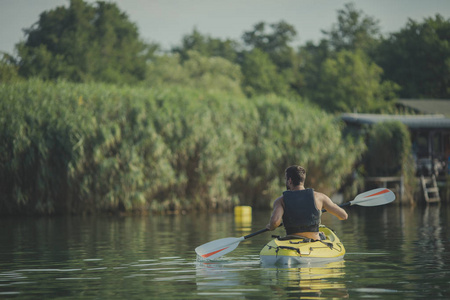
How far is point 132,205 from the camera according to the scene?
85.8ft

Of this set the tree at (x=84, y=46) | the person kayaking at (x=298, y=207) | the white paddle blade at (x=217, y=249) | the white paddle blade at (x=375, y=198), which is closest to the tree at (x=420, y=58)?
the tree at (x=84, y=46)

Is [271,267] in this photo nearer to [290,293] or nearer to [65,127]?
[290,293]

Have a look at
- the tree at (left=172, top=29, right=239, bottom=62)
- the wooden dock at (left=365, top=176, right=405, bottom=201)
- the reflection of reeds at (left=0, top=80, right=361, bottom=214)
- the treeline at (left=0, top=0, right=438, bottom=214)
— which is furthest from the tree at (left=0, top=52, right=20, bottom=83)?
the tree at (left=172, top=29, right=239, bottom=62)

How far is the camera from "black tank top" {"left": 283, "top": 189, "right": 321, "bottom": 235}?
972 centimetres

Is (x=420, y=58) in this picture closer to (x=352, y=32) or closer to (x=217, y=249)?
(x=352, y=32)

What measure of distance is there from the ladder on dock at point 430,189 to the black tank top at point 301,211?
21.5 m

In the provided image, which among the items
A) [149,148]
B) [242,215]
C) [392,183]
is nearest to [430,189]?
[392,183]

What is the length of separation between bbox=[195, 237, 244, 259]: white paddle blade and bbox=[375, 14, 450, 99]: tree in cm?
5023

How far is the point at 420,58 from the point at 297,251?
54.2 m

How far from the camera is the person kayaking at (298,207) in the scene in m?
9.71

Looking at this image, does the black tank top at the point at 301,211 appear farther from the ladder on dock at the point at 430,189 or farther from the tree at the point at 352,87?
the tree at the point at 352,87

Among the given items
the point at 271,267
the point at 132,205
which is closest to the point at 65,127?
the point at 132,205

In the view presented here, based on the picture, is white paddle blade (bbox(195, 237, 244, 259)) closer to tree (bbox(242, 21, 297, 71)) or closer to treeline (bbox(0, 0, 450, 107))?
treeline (bbox(0, 0, 450, 107))

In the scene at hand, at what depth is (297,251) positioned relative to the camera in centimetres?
962
